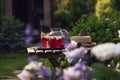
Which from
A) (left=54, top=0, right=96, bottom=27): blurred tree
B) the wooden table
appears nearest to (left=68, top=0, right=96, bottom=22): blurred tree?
(left=54, top=0, right=96, bottom=27): blurred tree

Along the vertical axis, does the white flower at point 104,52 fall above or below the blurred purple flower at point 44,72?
above

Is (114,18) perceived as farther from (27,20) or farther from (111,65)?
(27,20)

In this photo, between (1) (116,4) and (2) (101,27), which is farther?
(1) (116,4)

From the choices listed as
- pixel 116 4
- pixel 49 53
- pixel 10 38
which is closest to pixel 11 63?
pixel 10 38

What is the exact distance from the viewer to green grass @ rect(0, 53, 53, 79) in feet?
33.1

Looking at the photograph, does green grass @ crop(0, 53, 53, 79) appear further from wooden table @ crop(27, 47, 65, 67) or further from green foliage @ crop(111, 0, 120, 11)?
green foliage @ crop(111, 0, 120, 11)

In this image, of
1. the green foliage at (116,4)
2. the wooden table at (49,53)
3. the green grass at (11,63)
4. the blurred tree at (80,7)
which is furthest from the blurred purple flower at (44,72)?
the blurred tree at (80,7)

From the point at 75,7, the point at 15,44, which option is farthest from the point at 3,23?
the point at 75,7

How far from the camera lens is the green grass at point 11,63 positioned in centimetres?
1007

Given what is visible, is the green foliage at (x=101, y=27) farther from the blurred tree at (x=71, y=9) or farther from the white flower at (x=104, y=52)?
the blurred tree at (x=71, y=9)

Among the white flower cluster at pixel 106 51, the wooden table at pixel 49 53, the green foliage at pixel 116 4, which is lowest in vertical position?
the wooden table at pixel 49 53

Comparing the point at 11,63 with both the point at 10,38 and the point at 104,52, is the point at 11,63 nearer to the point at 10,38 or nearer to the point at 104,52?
the point at 10,38

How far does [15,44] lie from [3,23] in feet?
3.09

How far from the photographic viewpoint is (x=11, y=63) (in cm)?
1185
